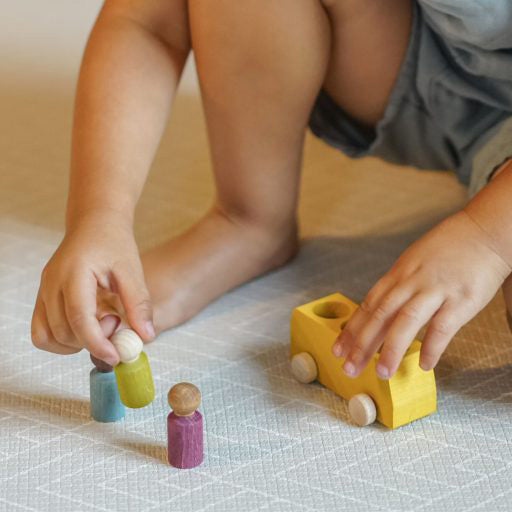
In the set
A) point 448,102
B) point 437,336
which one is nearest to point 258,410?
point 437,336

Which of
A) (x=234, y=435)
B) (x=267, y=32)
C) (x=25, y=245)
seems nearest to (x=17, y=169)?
(x=25, y=245)

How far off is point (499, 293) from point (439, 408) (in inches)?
8.6

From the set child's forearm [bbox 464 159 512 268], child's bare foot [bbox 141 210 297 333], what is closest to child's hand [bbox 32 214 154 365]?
child's bare foot [bbox 141 210 297 333]

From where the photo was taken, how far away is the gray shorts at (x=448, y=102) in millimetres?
875

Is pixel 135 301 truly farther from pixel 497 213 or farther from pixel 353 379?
pixel 497 213

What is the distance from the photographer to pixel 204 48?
0.91 metres

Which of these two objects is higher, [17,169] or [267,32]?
[267,32]

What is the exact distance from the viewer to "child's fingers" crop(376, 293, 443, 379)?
Result: 0.75 metres

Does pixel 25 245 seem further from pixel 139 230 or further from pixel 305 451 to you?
pixel 305 451

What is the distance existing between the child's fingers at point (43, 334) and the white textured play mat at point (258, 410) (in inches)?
2.2

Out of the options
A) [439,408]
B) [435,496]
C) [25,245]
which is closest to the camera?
[435,496]

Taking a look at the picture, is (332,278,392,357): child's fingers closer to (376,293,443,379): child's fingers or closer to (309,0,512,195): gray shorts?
(376,293,443,379): child's fingers

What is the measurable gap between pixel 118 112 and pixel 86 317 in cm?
23

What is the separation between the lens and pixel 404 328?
755 millimetres
